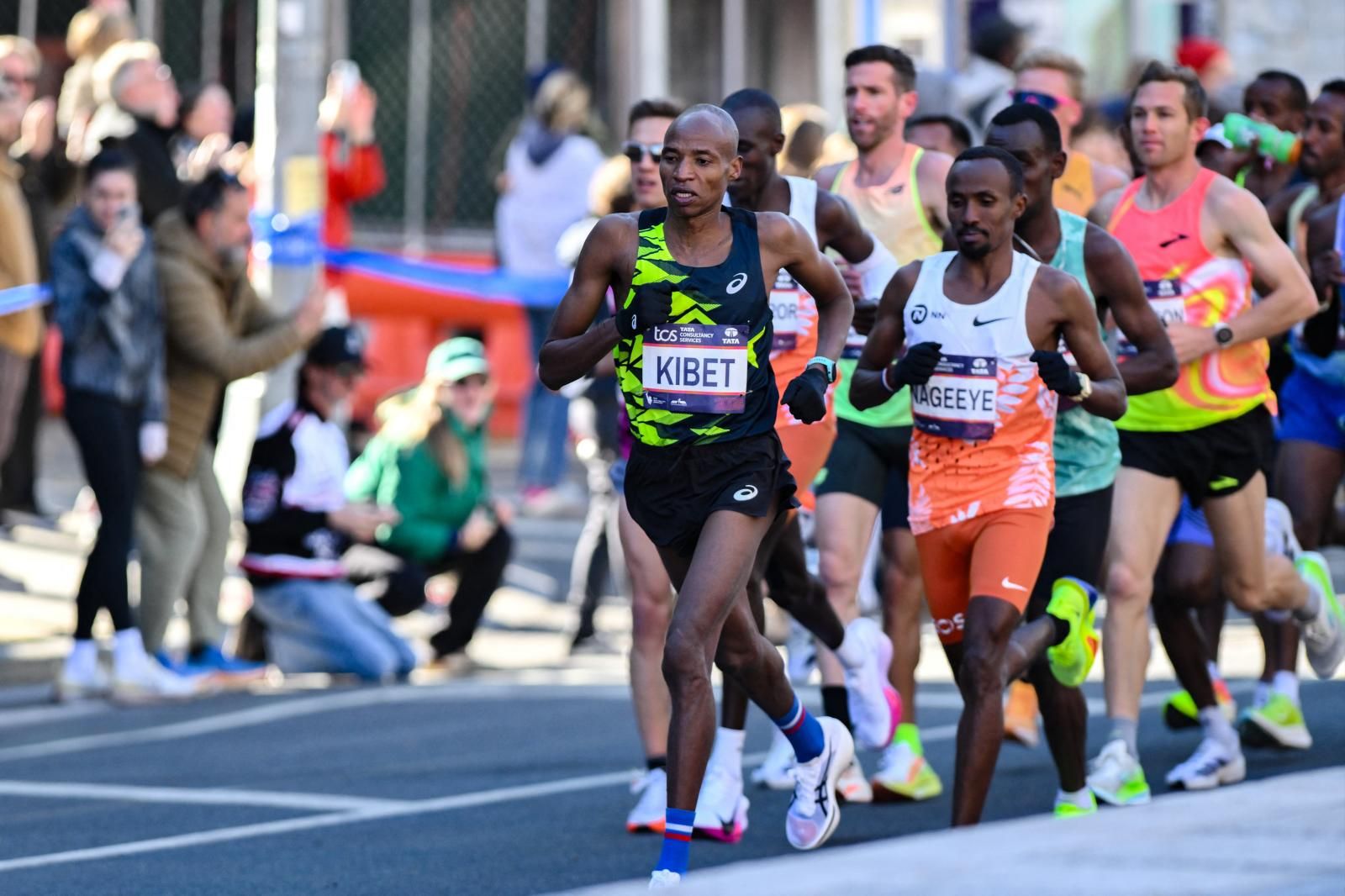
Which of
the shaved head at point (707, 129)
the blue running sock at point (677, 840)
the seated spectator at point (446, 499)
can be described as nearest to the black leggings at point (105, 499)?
the seated spectator at point (446, 499)

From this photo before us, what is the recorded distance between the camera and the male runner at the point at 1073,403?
25.6 feet

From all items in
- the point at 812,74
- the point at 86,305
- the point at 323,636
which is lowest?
the point at 323,636

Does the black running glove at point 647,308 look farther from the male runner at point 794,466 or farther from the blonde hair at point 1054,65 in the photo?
the blonde hair at point 1054,65

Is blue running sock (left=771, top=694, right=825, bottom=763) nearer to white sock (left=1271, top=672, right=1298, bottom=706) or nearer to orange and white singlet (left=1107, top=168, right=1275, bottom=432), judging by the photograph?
orange and white singlet (left=1107, top=168, right=1275, bottom=432)

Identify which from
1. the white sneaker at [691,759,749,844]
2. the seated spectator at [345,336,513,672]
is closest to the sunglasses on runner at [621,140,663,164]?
the white sneaker at [691,759,749,844]

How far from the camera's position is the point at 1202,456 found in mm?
8609

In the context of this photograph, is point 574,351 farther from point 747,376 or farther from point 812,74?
point 812,74

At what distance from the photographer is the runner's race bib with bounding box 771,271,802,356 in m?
8.34

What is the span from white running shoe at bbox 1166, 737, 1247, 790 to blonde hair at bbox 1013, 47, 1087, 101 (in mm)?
2856

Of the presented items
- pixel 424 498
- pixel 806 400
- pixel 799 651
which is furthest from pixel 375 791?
pixel 424 498

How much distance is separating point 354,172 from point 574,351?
9278 millimetres

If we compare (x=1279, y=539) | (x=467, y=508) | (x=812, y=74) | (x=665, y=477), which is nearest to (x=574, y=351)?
(x=665, y=477)

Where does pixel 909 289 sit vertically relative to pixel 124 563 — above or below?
above

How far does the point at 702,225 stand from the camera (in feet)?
22.6
